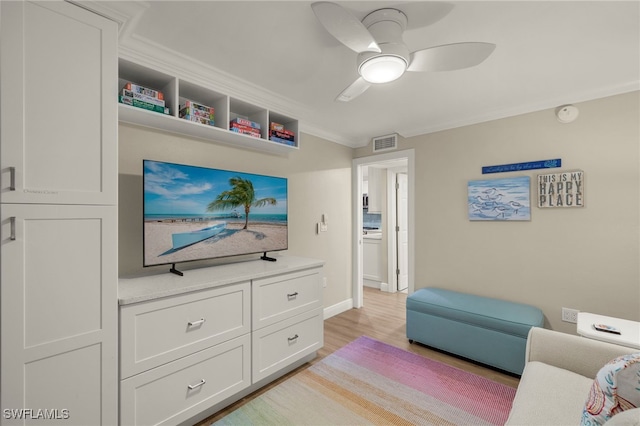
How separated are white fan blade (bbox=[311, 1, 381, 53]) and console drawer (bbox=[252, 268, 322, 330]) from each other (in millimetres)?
1630

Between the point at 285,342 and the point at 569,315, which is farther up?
the point at 569,315

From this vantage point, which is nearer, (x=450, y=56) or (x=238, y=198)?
(x=450, y=56)

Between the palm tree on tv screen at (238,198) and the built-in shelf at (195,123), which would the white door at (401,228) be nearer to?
→ the built-in shelf at (195,123)

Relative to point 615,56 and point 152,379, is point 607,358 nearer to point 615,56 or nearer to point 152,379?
point 615,56

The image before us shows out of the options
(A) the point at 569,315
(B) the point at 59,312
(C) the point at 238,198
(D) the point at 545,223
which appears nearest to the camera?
(B) the point at 59,312

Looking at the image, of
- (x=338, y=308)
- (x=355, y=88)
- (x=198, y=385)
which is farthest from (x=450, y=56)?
(x=338, y=308)

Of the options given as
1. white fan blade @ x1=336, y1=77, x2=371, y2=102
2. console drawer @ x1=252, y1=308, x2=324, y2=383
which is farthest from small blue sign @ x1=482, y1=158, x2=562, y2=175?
console drawer @ x1=252, y1=308, x2=324, y2=383

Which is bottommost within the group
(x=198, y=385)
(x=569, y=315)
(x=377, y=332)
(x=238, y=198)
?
(x=377, y=332)

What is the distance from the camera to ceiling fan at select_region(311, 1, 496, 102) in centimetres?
139

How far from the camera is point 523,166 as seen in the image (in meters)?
2.75

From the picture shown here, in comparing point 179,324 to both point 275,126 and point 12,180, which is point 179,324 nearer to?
point 12,180

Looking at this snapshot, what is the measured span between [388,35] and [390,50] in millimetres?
88

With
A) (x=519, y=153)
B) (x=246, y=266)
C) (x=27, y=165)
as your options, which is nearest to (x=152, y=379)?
(x=246, y=266)

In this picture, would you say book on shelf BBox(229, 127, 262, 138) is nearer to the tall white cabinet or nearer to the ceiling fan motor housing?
the tall white cabinet
